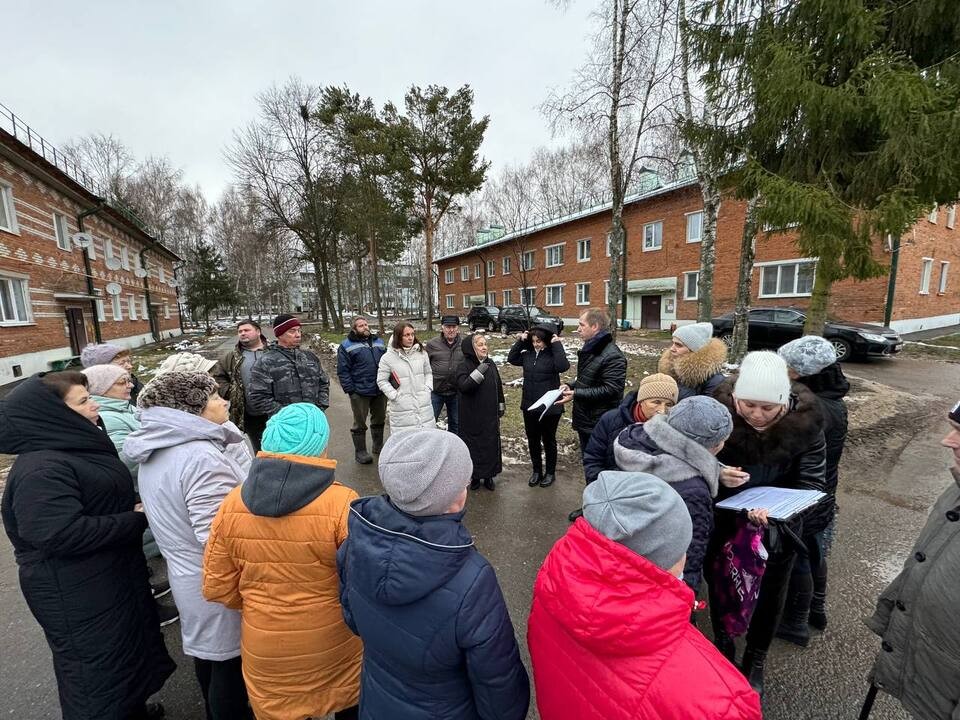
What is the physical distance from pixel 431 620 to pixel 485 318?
872 inches

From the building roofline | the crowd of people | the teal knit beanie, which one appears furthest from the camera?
the building roofline

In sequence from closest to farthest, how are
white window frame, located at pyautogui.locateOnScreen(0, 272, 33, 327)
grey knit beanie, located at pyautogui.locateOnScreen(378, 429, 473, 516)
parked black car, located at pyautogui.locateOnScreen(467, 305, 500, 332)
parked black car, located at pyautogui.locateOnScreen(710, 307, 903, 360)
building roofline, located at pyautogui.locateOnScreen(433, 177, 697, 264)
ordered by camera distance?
grey knit beanie, located at pyautogui.locateOnScreen(378, 429, 473, 516) → parked black car, located at pyautogui.locateOnScreen(710, 307, 903, 360) → white window frame, located at pyautogui.locateOnScreen(0, 272, 33, 327) → building roofline, located at pyautogui.locateOnScreen(433, 177, 697, 264) → parked black car, located at pyautogui.locateOnScreen(467, 305, 500, 332)

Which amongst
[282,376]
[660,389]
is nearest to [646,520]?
[660,389]

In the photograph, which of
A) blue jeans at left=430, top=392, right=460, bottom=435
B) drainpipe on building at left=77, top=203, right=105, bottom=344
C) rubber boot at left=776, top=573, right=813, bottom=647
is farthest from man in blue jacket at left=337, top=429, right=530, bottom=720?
drainpipe on building at left=77, top=203, right=105, bottom=344

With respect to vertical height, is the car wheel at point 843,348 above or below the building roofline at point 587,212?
below

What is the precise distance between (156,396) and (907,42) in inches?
363

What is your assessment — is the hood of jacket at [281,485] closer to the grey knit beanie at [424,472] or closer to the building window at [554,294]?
the grey knit beanie at [424,472]

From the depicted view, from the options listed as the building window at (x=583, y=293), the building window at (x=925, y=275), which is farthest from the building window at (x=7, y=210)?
the building window at (x=925, y=275)

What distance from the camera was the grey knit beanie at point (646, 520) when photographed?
1071mm

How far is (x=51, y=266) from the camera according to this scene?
1473 cm

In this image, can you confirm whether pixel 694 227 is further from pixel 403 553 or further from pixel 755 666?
pixel 403 553

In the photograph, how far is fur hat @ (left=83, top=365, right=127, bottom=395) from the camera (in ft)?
7.75

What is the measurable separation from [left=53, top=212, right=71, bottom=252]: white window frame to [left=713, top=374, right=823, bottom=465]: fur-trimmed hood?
22.8 m

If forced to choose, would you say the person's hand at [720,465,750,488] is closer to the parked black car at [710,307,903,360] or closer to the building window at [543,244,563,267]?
the parked black car at [710,307,903,360]
